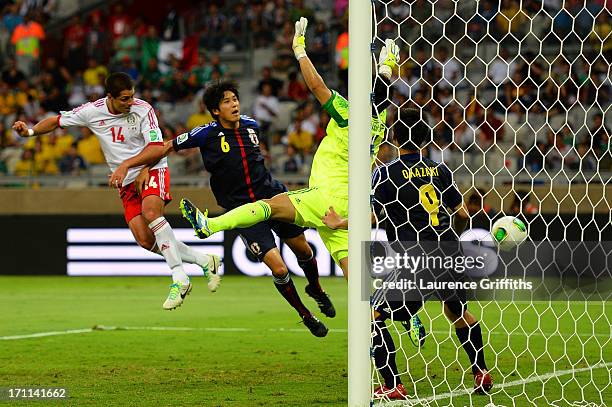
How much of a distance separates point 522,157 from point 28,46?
37.3 ft

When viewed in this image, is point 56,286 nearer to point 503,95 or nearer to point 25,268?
point 25,268

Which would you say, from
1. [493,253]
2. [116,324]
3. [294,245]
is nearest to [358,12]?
[493,253]

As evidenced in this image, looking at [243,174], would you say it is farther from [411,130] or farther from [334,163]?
[411,130]

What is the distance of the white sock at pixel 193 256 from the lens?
388 inches

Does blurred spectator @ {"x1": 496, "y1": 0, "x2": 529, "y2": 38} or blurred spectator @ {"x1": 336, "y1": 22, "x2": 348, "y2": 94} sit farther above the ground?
blurred spectator @ {"x1": 496, "y1": 0, "x2": 529, "y2": 38}

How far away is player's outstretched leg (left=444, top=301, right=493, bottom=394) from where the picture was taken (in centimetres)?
721

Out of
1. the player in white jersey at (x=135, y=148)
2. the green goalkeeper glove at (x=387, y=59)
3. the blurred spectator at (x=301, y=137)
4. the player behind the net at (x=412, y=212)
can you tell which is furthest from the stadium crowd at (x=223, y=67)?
the player behind the net at (x=412, y=212)

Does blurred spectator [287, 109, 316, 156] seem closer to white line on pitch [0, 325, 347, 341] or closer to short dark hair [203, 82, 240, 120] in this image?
white line on pitch [0, 325, 347, 341]

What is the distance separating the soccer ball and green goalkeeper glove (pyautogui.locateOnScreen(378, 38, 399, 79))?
1246mm

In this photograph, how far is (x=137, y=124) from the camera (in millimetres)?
10016

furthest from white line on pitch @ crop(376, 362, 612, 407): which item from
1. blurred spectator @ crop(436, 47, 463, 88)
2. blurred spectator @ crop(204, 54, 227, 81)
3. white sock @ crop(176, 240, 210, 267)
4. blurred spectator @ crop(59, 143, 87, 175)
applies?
blurred spectator @ crop(204, 54, 227, 81)

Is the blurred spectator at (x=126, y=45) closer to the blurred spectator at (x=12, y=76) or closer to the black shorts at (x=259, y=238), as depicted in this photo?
the blurred spectator at (x=12, y=76)

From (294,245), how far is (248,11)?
537 inches

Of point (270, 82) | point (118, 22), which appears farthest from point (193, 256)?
point (118, 22)
